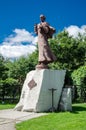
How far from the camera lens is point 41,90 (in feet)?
41.7

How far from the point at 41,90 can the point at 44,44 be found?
6.84 feet

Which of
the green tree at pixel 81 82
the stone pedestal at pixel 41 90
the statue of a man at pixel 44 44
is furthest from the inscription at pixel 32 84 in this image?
the green tree at pixel 81 82

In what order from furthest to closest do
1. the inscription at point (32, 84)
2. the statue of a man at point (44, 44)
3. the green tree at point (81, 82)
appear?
the green tree at point (81, 82)
the statue of a man at point (44, 44)
the inscription at point (32, 84)

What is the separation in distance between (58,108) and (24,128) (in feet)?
16.5

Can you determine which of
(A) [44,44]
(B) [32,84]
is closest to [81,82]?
(A) [44,44]

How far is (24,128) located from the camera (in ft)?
27.3

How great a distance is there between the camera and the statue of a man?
13.2m

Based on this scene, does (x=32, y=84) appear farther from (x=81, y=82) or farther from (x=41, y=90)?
(x=81, y=82)

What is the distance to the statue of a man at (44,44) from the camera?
13.2m

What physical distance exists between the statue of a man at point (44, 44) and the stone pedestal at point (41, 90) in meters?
0.52

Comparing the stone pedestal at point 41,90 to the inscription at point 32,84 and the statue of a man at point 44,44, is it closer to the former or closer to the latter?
the inscription at point 32,84

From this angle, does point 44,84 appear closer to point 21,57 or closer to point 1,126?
point 1,126

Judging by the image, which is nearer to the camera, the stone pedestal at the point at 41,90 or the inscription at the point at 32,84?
the stone pedestal at the point at 41,90

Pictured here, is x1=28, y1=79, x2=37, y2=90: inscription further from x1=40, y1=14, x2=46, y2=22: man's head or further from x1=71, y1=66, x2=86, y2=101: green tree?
x1=71, y1=66, x2=86, y2=101: green tree
